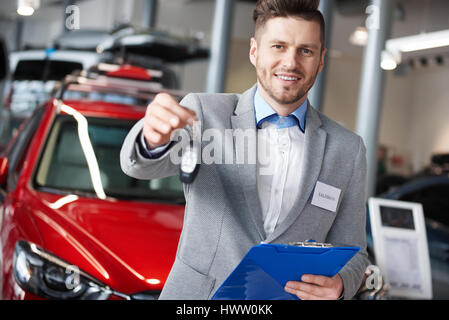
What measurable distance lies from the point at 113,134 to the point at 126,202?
1.43ft

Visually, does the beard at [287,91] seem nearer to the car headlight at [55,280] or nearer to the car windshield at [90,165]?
the car headlight at [55,280]

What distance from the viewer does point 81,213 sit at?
2.34m

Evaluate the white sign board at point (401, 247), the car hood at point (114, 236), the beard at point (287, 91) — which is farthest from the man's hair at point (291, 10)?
the white sign board at point (401, 247)

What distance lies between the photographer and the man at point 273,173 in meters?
1.31

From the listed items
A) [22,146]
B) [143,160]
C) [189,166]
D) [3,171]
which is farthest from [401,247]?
[189,166]

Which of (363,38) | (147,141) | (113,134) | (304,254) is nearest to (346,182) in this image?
(304,254)

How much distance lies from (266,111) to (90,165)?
60.6 inches

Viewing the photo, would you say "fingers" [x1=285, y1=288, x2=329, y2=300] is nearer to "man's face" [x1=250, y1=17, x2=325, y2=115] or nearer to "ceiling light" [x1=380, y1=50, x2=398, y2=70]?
"man's face" [x1=250, y1=17, x2=325, y2=115]

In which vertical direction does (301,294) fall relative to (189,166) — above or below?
below

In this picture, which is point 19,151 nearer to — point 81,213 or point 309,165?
point 81,213

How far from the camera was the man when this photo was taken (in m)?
Result: 1.31

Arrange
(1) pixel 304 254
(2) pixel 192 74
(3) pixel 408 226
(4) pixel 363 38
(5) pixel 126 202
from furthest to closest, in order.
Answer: (2) pixel 192 74 < (4) pixel 363 38 < (3) pixel 408 226 < (5) pixel 126 202 < (1) pixel 304 254

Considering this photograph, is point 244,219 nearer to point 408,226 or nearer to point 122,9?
point 408,226

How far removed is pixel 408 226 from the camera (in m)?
4.54
